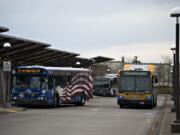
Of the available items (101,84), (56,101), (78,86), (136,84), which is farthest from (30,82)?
(101,84)


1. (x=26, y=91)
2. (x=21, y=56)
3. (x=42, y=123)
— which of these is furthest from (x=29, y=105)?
(x=42, y=123)

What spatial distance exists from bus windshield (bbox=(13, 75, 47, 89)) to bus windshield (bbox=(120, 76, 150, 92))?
5677 mm

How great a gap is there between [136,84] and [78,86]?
4582 millimetres

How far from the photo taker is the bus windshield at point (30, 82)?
119 feet


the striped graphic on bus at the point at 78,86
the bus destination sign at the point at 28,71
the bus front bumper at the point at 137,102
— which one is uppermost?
the bus destination sign at the point at 28,71

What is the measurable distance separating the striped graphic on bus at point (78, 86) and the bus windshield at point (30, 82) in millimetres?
2493

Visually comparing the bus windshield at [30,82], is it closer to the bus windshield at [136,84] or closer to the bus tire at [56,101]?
the bus tire at [56,101]

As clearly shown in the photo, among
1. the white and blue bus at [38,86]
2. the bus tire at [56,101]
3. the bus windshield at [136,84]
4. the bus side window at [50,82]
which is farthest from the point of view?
the bus windshield at [136,84]

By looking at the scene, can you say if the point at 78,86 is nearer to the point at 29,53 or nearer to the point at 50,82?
the point at 50,82

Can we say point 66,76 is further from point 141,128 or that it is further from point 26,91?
point 141,128

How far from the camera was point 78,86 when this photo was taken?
40750 millimetres

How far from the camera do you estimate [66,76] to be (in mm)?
39219

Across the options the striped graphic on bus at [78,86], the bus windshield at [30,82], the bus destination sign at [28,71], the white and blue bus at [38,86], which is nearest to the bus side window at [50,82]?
the white and blue bus at [38,86]

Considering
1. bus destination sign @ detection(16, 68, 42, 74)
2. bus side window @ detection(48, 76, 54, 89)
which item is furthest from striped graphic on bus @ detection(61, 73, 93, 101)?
bus destination sign @ detection(16, 68, 42, 74)
